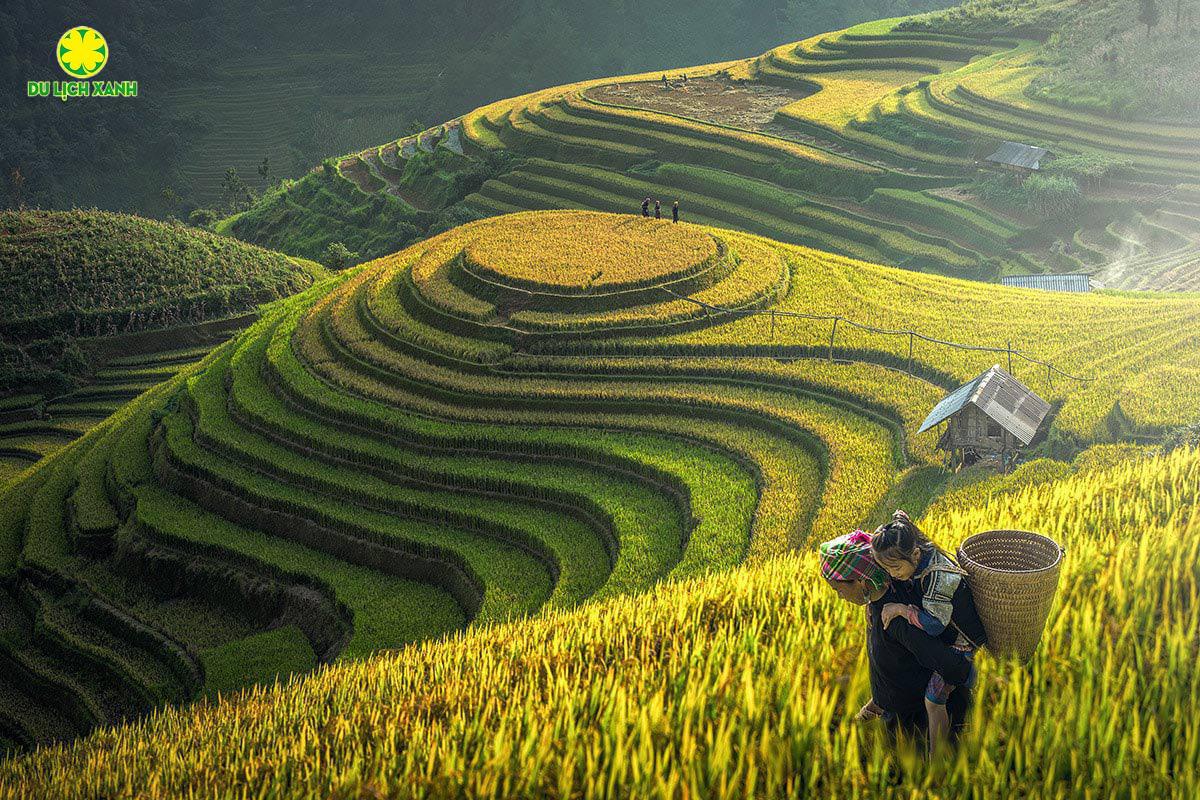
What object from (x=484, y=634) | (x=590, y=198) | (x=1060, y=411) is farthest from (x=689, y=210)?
(x=484, y=634)

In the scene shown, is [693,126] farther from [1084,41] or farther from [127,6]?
[127,6]

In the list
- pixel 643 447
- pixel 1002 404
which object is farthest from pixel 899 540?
pixel 643 447

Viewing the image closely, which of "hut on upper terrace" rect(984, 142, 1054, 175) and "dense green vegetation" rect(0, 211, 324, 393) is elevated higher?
"hut on upper terrace" rect(984, 142, 1054, 175)

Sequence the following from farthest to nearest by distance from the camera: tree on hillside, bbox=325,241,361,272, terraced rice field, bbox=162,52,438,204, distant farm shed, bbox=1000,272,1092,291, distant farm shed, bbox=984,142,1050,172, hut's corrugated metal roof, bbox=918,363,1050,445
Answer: terraced rice field, bbox=162,52,438,204
tree on hillside, bbox=325,241,361,272
distant farm shed, bbox=984,142,1050,172
distant farm shed, bbox=1000,272,1092,291
hut's corrugated metal roof, bbox=918,363,1050,445

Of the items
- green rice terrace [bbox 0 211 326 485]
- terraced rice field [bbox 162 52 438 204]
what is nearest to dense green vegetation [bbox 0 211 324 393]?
green rice terrace [bbox 0 211 326 485]

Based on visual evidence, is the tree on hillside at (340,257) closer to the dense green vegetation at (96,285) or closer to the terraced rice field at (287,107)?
the dense green vegetation at (96,285)

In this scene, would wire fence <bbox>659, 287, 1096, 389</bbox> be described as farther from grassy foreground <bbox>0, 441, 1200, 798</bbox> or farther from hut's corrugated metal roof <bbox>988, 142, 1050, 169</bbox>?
hut's corrugated metal roof <bbox>988, 142, 1050, 169</bbox>

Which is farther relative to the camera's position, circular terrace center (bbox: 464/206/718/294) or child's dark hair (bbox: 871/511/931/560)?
circular terrace center (bbox: 464/206/718/294)
